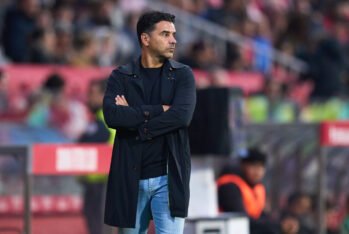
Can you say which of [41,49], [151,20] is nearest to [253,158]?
[151,20]

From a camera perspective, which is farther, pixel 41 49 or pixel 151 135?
pixel 41 49

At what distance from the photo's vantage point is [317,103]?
707 inches

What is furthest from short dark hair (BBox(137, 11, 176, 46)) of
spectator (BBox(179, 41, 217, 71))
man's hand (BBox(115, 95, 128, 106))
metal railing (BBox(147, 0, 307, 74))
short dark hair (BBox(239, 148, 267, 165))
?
metal railing (BBox(147, 0, 307, 74))

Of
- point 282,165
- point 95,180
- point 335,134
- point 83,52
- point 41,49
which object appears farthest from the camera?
point 83,52

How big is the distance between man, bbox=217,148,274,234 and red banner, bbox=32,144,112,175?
1073 mm

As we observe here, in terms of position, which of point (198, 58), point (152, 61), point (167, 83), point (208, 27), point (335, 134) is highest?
point (208, 27)

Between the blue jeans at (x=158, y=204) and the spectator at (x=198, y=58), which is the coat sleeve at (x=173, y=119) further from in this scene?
the spectator at (x=198, y=58)

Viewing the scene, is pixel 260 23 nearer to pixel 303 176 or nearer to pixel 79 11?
pixel 79 11

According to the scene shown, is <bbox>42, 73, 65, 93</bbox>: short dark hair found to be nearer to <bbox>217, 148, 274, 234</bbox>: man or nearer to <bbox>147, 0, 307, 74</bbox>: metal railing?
<bbox>217, 148, 274, 234</bbox>: man

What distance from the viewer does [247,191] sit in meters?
11.0

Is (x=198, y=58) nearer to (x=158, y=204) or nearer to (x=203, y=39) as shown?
(x=203, y=39)

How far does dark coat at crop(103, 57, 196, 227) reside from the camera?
7340 millimetres

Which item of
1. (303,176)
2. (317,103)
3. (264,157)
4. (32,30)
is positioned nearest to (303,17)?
(317,103)

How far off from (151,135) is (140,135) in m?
0.07
